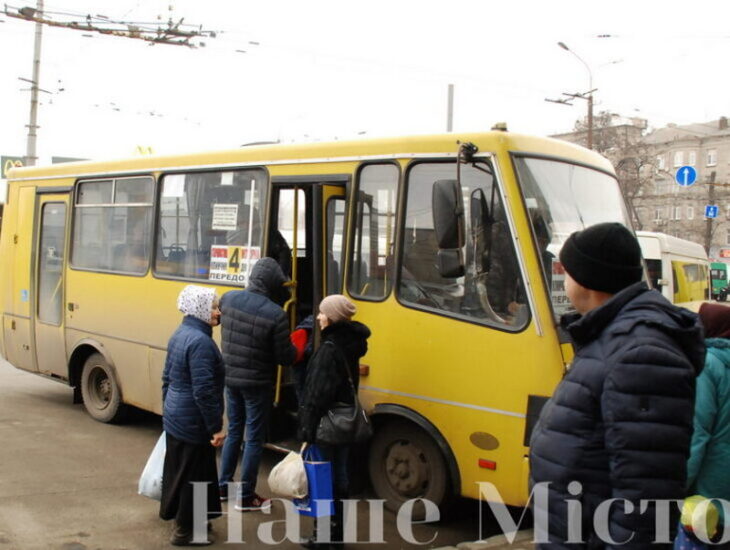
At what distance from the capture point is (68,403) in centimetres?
981

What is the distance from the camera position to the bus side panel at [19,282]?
9516 millimetres

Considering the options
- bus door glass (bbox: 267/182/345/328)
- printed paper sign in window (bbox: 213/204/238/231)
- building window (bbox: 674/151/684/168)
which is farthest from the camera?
building window (bbox: 674/151/684/168)

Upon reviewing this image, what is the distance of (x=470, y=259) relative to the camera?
5.32m

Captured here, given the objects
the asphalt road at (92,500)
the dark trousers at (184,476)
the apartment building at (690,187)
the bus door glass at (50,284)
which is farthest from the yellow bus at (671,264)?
the apartment building at (690,187)

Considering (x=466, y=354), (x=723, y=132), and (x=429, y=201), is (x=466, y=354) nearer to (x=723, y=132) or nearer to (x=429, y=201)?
(x=429, y=201)

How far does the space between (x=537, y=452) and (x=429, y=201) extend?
3.41 m

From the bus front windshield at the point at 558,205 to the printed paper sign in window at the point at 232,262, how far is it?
260 centimetres

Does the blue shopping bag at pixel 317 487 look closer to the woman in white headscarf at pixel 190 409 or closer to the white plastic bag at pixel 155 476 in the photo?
the woman in white headscarf at pixel 190 409

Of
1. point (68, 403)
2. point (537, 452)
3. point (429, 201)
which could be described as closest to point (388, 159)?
point (429, 201)

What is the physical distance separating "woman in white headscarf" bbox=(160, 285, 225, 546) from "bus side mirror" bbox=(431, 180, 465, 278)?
1.59m

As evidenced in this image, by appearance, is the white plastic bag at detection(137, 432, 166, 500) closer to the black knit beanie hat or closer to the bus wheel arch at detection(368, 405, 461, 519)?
the bus wheel arch at detection(368, 405, 461, 519)

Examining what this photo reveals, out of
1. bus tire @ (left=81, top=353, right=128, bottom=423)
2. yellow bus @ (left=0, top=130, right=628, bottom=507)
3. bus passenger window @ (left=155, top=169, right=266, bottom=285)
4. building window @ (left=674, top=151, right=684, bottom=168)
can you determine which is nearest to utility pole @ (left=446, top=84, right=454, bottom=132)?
yellow bus @ (left=0, top=130, right=628, bottom=507)

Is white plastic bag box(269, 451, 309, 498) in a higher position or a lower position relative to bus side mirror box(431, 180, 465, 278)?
lower

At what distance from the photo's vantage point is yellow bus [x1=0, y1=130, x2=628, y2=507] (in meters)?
5.14
